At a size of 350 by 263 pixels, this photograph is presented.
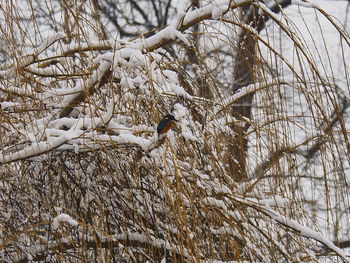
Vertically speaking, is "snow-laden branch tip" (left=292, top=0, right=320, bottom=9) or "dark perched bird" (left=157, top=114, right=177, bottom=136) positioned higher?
"snow-laden branch tip" (left=292, top=0, right=320, bottom=9)

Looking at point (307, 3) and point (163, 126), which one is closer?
point (163, 126)

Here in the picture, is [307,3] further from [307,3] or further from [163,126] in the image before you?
[163,126]

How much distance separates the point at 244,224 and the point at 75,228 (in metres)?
0.60

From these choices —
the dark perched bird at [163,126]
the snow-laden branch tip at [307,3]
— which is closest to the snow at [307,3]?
the snow-laden branch tip at [307,3]

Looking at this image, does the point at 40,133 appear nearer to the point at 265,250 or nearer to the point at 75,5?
the point at 75,5

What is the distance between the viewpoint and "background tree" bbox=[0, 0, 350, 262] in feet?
6.37

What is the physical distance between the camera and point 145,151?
1892mm

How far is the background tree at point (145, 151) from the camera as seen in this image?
1.94 metres

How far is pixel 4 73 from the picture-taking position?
7.48ft

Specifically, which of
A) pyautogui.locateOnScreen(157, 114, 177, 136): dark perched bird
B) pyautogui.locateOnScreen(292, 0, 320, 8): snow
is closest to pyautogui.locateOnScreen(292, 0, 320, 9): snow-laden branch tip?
pyautogui.locateOnScreen(292, 0, 320, 8): snow

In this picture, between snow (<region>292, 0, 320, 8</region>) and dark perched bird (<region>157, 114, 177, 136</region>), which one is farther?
snow (<region>292, 0, 320, 8</region>)

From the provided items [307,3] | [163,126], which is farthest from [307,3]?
[163,126]

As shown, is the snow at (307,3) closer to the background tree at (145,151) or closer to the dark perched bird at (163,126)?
the background tree at (145,151)

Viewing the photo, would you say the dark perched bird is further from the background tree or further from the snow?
the snow
